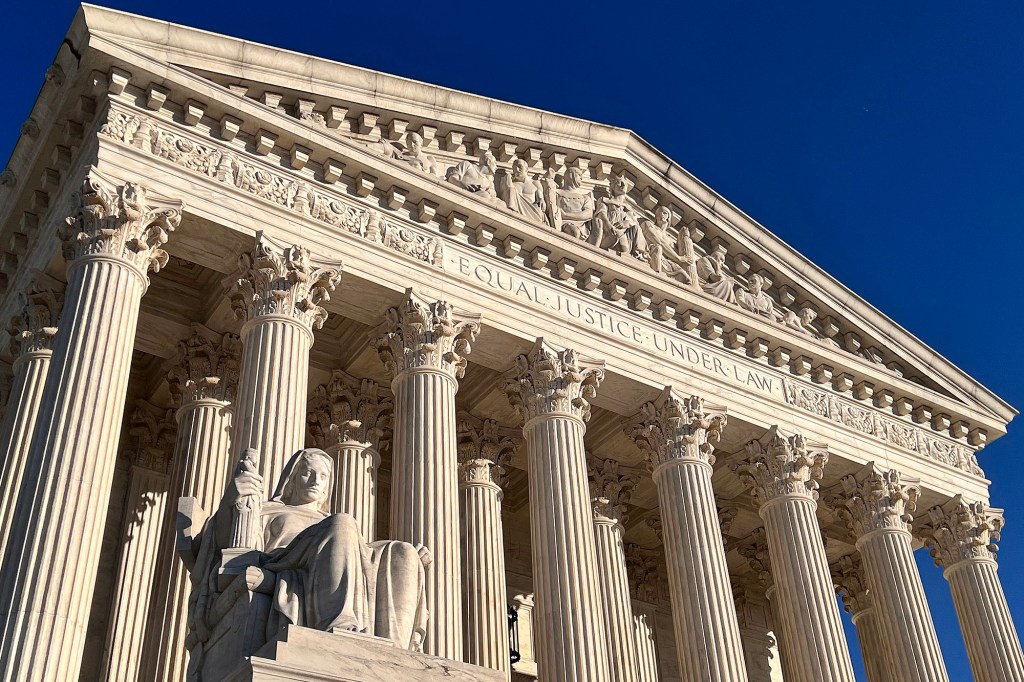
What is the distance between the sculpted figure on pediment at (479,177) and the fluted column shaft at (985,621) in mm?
15241

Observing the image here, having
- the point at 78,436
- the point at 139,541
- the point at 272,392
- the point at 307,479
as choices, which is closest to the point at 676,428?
the point at 272,392

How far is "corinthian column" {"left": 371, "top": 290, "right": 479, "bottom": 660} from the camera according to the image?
17.6m

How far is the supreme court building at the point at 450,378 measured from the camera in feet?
57.1

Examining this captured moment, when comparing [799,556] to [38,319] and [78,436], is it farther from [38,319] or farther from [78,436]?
[38,319]

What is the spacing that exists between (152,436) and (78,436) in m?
8.21

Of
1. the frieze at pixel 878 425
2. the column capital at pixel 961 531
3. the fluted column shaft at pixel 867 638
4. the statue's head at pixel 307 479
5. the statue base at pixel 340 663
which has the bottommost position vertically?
the statue base at pixel 340 663

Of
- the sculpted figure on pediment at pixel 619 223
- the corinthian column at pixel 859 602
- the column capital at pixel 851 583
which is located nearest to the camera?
the sculpted figure on pediment at pixel 619 223

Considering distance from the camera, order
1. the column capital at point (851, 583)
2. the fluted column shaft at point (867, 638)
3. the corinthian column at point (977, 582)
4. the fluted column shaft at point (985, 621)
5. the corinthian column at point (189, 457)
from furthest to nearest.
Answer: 1. the column capital at point (851, 583)
2. the fluted column shaft at point (867, 638)
3. the corinthian column at point (977, 582)
4. the fluted column shaft at point (985, 621)
5. the corinthian column at point (189, 457)

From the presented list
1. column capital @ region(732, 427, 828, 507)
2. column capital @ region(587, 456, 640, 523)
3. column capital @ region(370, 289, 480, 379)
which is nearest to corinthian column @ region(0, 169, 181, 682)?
column capital @ region(370, 289, 480, 379)

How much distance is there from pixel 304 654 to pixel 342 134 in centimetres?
1518

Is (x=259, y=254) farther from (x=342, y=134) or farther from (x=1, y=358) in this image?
(x=1, y=358)

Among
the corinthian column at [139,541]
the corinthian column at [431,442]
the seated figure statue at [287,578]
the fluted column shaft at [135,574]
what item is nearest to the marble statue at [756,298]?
the corinthian column at [431,442]

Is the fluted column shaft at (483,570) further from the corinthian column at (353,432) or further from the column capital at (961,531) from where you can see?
the column capital at (961,531)

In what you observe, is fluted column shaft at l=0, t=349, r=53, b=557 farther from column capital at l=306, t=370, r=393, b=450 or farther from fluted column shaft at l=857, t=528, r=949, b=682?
fluted column shaft at l=857, t=528, r=949, b=682
